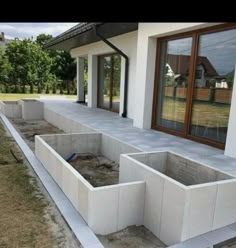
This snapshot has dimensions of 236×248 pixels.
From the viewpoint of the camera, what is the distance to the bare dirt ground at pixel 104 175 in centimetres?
301

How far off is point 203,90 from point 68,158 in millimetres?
3165

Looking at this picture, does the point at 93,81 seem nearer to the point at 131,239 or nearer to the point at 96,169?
the point at 96,169

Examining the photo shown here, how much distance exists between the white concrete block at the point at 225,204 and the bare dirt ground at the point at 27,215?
63.2 inches

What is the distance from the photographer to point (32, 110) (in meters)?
11.6

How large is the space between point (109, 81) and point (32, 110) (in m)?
3.54

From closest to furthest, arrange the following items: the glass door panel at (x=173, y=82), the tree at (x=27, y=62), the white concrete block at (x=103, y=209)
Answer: the white concrete block at (x=103, y=209) → the glass door panel at (x=173, y=82) → the tree at (x=27, y=62)

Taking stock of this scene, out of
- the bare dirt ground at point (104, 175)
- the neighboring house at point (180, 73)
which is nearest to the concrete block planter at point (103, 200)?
the bare dirt ground at point (104, 175)

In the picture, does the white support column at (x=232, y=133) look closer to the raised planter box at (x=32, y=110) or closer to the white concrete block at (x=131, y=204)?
the white concrete block at (x=131, y=204)

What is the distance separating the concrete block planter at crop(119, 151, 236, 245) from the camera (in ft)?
Answer: 9.42

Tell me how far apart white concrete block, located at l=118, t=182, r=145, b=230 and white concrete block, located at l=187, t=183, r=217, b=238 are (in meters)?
0.71

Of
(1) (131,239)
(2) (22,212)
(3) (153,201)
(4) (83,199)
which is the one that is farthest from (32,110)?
(1) (131,239)

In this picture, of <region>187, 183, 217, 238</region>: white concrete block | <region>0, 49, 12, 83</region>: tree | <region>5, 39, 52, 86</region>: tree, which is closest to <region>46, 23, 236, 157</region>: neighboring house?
<region>187, 183, 217, 238</region>: white concrete block
